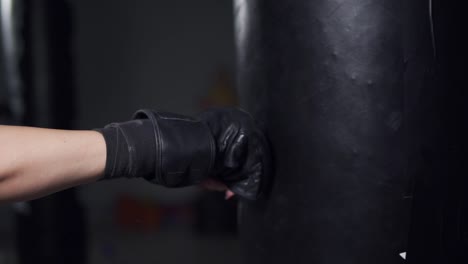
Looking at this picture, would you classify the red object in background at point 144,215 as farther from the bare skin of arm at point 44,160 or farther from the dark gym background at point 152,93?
the bare skin of arm at point 44,160

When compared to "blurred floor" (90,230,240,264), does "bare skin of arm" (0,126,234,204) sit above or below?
above

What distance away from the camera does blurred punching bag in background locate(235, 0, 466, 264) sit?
2.35 feet

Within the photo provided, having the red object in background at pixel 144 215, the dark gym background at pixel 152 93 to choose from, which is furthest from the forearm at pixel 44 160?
the red object in background at pixel 144 215

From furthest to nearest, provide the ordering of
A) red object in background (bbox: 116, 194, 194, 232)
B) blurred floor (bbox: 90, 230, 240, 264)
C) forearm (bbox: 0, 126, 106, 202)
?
red object in background (bbox: 116, 194, 194, 232)
blurred floor (bbox: 90, 230, 240, 264)
forearm (bbox: 0, 126, 106, 202)

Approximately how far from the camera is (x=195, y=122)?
2.64 ft

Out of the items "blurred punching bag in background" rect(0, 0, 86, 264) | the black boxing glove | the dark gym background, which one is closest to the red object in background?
the dark gym background

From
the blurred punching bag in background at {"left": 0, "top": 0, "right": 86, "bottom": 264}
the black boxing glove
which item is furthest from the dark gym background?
the black boxing glove

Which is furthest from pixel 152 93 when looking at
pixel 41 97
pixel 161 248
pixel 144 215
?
pixel 41 97

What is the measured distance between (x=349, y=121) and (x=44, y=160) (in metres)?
0.42

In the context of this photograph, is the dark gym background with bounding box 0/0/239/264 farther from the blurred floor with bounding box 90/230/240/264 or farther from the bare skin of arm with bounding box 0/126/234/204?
the bare skin of arm with bounding box 0/126/234/204

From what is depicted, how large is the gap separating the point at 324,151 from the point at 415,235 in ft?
0.56

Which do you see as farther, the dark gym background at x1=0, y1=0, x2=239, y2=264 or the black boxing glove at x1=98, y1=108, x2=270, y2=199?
the dark gym background at x1=0, y1=0, x2=239, y2=264

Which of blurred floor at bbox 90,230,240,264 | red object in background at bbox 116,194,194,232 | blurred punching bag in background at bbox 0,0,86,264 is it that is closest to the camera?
blurred punching bag in background at bbox 0,0,86,264

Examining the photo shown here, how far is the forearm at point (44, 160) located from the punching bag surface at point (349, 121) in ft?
0.92
